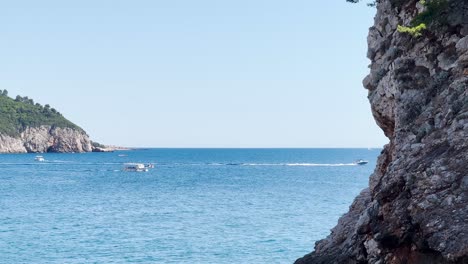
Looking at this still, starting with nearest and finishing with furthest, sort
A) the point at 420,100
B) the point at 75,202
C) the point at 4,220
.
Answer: the point at 420,100 < the point at 4,220 < the point at 75,202

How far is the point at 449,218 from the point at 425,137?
3.39 metres

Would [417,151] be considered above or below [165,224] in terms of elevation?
above

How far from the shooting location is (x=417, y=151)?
17000mm

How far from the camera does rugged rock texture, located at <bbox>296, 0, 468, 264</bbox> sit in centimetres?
1470

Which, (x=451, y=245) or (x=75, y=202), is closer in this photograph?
(x=451, y=245)

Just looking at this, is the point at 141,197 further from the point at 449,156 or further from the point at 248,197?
the point at 449,156

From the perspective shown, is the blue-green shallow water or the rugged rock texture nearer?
the rugged rock texture

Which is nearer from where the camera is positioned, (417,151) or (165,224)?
(417,151)

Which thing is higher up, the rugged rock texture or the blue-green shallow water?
the rugged rock texture

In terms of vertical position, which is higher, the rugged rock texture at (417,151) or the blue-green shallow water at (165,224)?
the rugged rock texture at (417,151)

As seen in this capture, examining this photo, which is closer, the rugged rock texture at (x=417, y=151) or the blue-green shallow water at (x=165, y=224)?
the rugged rock texture at (x=417, y=151)

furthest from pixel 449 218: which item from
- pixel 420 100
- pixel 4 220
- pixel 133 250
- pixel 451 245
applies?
pixel 4 220

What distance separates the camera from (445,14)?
746 inches

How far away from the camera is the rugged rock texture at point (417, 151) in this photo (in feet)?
48.2
